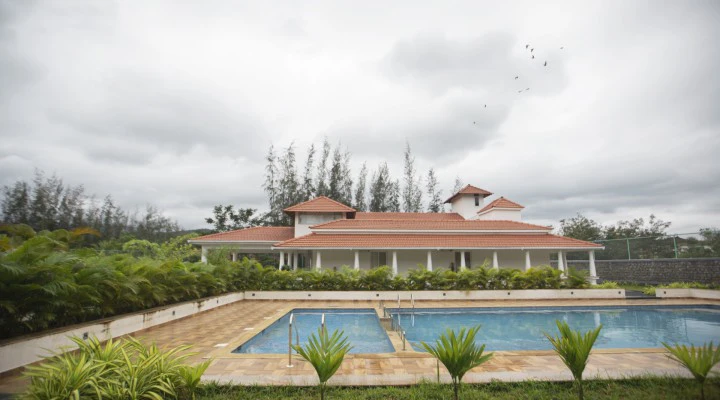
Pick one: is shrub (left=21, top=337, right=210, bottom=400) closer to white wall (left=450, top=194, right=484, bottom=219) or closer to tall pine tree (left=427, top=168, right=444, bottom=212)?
white wall (left=450, top=194, right=484, bottom=219)

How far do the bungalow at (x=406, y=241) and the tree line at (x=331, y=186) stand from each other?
922cm

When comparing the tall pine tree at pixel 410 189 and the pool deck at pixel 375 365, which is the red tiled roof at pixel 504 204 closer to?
the tall pine tree at pixel 410 189

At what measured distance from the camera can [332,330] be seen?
1053 cm

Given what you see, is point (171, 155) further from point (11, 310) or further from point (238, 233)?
point (11, 310)

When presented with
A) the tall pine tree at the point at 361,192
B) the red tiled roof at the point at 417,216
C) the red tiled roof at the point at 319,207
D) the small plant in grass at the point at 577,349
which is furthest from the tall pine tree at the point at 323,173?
the small plant in grass at the point at 577,349

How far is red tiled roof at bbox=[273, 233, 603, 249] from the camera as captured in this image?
18234 millimetres

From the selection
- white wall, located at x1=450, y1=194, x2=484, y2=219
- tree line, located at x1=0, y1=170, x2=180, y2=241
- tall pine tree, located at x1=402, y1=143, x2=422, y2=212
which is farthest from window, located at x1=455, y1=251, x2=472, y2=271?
tree line, located at x1=0, y1=170, x2=180, y2=241

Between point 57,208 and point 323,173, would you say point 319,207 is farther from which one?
point 57,208

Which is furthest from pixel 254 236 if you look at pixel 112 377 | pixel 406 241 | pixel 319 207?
pixel 112 377

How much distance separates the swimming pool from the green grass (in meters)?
3.73

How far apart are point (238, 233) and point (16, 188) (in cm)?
2089

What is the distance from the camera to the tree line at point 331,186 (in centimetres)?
3269

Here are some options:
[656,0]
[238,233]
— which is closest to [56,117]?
[238,233]

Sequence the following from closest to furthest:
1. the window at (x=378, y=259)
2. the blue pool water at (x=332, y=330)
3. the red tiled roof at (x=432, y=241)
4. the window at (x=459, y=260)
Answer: the blue pool water at (x=332, y=330), the red tiled roof at (x=432, y=241), the window at (x=459, y=260), the window at (x=378, y=259)
